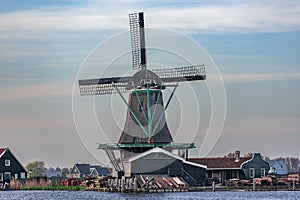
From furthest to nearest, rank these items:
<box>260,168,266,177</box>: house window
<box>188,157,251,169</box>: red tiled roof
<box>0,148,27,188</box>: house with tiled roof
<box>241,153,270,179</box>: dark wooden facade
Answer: <box>0,148,27,188</box>: house with tiled roof < <box>260,168,266,177</box>: house window < <box>241,153,270,179</box>: dark wooden facade < <box>188,157,251,169</box>: red tiled roof

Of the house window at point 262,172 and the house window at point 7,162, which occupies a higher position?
the house window at point 7,162

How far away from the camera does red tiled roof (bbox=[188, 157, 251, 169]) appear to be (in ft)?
191

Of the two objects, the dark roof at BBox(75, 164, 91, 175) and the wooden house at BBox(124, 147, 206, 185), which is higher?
the dark roof at BBox(75, 164, 91, 175)

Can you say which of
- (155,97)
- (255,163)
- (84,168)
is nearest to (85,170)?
(84,168)

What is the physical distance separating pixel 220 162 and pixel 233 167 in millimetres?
964

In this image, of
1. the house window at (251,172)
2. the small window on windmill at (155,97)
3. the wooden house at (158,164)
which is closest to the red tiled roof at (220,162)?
the house window at (251,172)

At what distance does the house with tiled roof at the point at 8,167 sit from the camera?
63500 millimetres

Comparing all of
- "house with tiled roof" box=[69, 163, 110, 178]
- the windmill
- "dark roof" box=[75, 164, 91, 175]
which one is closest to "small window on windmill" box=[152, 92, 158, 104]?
the windmill

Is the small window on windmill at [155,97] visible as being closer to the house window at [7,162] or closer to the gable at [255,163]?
the gable at [255,163]

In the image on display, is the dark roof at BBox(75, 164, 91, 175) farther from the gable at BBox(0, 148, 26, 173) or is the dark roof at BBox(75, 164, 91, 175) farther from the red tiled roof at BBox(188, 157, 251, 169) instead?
the red tiled roof at BBox(188, 157, 251, 169)

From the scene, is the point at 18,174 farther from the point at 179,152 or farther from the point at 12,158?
the point at 179,152

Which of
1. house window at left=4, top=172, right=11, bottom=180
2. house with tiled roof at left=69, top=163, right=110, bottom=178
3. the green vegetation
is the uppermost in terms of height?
house with tiled roof at left=69, top=163, right=110, bottom=178

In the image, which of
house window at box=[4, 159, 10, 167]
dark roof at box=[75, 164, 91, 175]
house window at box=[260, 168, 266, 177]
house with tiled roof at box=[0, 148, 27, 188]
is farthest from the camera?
dark roof at box=[75, 164, 91, 175]

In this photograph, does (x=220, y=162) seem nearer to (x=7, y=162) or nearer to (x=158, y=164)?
(x=158, y=164)
